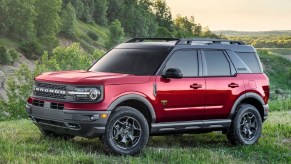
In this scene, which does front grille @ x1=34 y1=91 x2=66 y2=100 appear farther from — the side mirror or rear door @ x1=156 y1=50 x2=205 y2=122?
the side mirror

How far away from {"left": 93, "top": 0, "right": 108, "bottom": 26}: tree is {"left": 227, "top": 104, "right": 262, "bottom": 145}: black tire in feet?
477

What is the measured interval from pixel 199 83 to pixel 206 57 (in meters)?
0.64

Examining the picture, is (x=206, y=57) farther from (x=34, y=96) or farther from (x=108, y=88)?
(x=34, y=96)

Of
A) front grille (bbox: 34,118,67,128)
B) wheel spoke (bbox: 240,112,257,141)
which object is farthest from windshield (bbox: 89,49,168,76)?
wheel spoke (bbox: 240,112,257,141)

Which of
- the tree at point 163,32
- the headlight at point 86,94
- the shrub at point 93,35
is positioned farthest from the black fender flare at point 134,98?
the tree at point 163,32

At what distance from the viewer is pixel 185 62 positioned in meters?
11.5

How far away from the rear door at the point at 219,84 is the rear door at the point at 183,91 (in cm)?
18

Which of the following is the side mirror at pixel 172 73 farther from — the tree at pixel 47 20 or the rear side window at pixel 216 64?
the tree at pixel 47 20

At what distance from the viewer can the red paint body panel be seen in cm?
1021

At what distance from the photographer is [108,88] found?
10.2 m

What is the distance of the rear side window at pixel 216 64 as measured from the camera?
11.9 m

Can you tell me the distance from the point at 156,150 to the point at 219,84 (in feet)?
6.38

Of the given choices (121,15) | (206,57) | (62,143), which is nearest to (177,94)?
(206,57)

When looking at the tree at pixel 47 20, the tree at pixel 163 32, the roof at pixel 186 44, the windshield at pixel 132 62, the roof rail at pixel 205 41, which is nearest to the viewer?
the windshield at pixel 132 62
